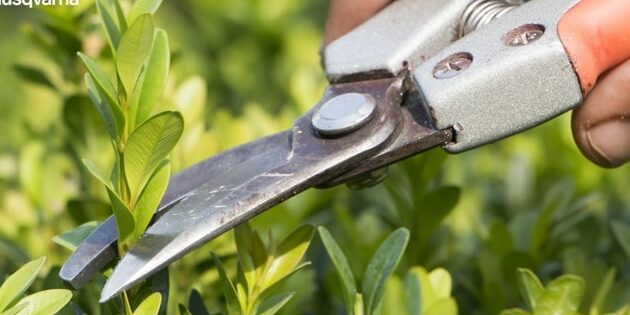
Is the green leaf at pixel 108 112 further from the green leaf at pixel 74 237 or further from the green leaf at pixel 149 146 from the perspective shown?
the green leaf at pixel 74 237

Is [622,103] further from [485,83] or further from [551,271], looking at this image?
[551,271]

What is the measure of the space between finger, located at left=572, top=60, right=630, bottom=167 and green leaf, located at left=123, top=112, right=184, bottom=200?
1.66 feet

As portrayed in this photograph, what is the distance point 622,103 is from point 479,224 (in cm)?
59

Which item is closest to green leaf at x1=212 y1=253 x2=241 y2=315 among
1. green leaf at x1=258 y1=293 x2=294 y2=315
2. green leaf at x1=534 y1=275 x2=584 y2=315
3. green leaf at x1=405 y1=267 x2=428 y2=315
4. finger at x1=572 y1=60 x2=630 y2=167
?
green leaf at x1=258 y1=293 x2=294 y2=315

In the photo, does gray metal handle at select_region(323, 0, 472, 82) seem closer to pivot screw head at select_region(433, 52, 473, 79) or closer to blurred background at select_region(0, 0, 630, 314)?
pivot screw head at select_region(433, 52, 473, 79)

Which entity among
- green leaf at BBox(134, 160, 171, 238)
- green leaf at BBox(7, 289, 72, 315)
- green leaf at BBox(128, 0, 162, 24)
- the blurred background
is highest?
green leaf at BBox(128, 0, 162, 24)

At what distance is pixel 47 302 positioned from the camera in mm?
1143

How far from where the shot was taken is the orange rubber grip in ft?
4.33

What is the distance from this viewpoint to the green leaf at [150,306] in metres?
1.17

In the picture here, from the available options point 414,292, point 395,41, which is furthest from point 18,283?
point 395,41

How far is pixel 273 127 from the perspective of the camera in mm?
2066

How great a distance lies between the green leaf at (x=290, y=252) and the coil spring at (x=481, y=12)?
1.17 feet

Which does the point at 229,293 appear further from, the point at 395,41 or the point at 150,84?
the point at 395,41

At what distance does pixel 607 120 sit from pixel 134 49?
56 centimetres
